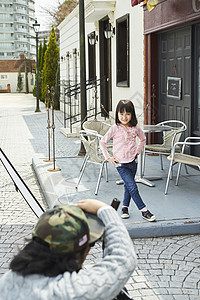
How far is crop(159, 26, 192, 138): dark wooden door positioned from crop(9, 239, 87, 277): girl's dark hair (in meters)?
6.87

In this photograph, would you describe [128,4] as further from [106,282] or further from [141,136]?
[106,282]

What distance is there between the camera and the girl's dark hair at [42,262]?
1.60 meters

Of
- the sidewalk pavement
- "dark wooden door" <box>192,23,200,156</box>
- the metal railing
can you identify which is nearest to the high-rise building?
the metal railing

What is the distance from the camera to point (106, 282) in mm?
1647

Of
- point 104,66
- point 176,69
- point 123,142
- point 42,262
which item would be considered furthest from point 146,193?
point 104,66

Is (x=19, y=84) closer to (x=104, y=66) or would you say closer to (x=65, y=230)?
(x=104, y=66)

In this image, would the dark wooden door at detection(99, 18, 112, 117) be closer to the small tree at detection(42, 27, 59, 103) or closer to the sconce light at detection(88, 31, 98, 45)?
the sconce light at detection(88, 31, 98, 45)

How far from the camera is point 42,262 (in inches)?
62.7

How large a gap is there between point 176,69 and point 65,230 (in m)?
7.48

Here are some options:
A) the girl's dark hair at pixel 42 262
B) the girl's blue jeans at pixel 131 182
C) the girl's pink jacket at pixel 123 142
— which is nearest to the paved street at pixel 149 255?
the girl's dark hair at pixel 42 262

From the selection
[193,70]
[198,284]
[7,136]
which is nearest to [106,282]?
[198,284]

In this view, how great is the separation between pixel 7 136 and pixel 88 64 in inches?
168

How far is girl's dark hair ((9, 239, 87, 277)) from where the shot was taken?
160 cm

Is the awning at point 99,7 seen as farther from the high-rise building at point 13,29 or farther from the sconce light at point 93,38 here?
the high-rise building at point 13,29
